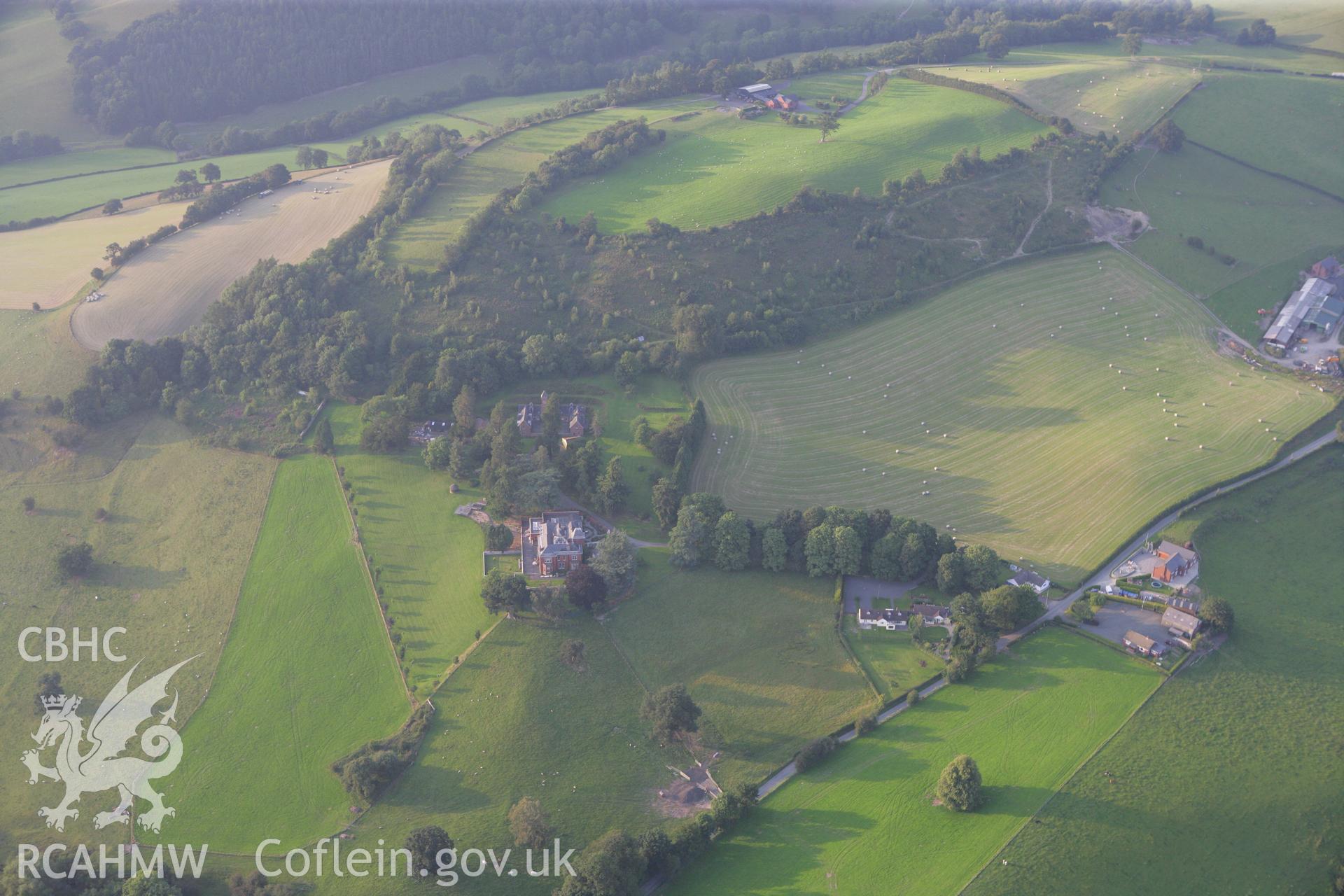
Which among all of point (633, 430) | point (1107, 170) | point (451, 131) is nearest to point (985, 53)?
point (1107, 170)

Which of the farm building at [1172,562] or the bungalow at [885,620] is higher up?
the farm building at [1172,562]

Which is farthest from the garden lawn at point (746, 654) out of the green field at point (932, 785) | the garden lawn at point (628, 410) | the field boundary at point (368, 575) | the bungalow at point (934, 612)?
the field boundary at point (368, 575)

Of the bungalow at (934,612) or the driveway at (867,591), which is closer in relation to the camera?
the bungalow at (934,612)

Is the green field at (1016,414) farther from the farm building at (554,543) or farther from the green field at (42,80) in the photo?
the green field at (42,80)

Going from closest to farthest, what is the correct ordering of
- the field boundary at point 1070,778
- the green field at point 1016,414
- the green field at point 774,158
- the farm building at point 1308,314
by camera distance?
the field boundary at point 1070,778, the green field at point 1016,414, the farm building at point 1308,314, the green field at point 774,158

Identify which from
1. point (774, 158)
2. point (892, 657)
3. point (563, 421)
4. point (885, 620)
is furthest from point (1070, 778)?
point (774, 158)

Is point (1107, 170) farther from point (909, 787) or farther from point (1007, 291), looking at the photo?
point (909, 787)
